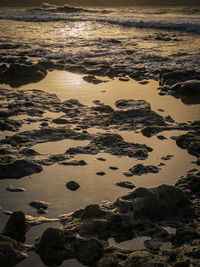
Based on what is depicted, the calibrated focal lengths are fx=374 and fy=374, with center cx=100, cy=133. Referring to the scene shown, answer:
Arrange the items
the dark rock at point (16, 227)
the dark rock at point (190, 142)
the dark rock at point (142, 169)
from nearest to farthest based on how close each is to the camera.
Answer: the dark rock at point (16, 227) < the dark rock at point (142, 169) < the dark rock at point (190, 142)

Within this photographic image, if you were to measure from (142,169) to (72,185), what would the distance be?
98cm

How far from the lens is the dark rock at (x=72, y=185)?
4.23m

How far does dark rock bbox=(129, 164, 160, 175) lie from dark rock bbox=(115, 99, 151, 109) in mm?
2520

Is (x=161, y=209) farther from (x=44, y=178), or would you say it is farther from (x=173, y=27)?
(x=173, y=27)

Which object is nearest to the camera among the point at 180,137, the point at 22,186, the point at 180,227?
the point at 180,227

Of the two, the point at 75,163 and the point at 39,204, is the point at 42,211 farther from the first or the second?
the point at 75,163

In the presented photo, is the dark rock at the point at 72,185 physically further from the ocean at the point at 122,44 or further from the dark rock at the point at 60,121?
the ocean at the point at 122,44

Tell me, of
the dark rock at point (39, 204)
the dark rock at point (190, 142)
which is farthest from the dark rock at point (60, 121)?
the dark rock at point (39, 204)

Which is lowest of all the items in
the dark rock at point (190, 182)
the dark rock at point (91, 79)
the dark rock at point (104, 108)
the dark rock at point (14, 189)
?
the dark rock at point (14, 189)

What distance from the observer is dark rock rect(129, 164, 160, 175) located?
15.3 ft

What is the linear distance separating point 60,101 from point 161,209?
4476mm

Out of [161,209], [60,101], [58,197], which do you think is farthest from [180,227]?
[60,101]

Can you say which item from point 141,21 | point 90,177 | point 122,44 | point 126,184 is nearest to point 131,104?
point 90,177

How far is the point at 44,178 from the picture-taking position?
14.7 feet
